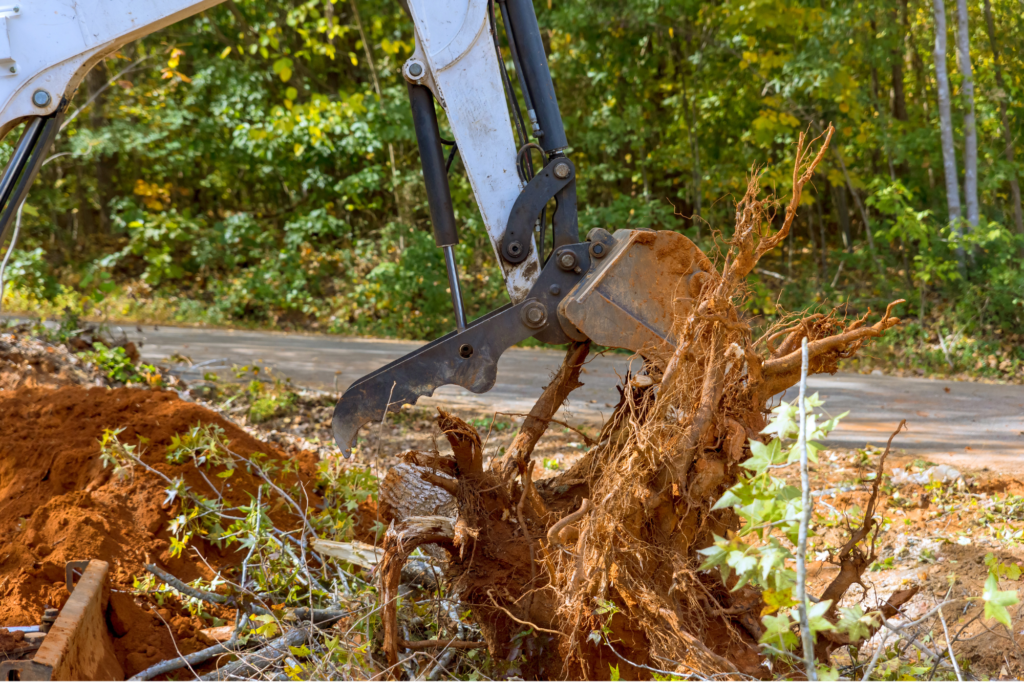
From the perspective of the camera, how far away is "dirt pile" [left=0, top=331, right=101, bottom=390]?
538 centimetres

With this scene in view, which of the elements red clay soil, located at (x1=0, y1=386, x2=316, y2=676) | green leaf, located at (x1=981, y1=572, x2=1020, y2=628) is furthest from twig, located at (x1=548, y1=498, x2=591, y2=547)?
red clay soil, located at (x1=0, y1=386, x2=316, y2=676)

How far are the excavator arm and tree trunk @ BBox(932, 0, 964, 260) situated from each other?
25.1 feet

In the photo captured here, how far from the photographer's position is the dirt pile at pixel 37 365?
5.38 metres

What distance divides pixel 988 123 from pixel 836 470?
26.2ft

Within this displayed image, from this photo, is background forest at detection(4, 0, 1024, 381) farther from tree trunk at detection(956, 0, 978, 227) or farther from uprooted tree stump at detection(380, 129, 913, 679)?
uprooted tree stump at detection(380, 129, 913, 679)

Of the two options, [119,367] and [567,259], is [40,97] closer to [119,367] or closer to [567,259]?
[567,259]

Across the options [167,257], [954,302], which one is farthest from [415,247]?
[954,302]

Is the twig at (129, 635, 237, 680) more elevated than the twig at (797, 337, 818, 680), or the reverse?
the twig at (797, 337, 818, 680)

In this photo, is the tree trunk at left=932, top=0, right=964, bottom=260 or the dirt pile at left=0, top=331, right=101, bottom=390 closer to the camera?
the dirt pile at left=0, top=331, right=101, bottom=390

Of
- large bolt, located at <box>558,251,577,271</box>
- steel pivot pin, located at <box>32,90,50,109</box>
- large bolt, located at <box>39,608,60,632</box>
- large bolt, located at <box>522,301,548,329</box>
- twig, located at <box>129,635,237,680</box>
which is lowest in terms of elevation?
twig, located at <box>129,635,237,680</box>

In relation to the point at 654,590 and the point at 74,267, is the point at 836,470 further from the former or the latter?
the point at 74,267

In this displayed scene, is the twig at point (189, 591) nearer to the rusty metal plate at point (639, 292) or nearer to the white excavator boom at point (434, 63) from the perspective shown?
the white excavator boom at point (434, 63)

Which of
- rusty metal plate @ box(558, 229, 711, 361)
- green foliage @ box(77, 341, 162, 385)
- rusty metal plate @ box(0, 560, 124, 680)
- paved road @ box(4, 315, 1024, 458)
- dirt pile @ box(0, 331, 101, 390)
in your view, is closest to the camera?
rusty metal plate @ box(0, 560, 124, 680)

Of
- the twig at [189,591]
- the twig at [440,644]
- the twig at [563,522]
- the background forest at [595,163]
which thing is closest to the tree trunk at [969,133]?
the background forest at [595,163]
